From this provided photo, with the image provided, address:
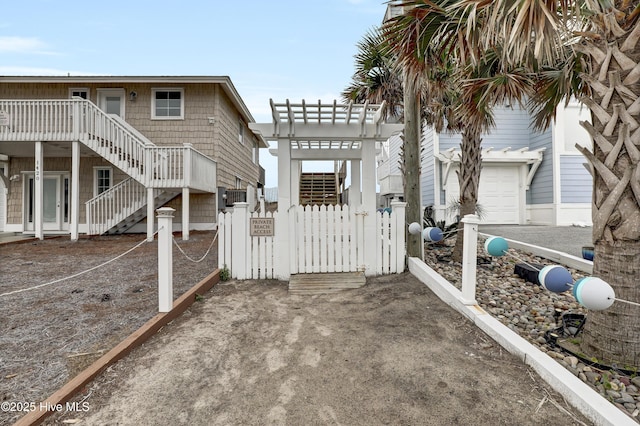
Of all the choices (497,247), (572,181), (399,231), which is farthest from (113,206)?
(572,181)

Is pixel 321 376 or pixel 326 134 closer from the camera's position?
pixel 321 376

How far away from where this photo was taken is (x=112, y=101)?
11617mm

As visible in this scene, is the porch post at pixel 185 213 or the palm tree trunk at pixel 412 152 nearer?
the palm tree trunk at pixel 412 152

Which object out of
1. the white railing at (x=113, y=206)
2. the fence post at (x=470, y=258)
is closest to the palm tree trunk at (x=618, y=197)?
the fence post at (x=470, y=258)

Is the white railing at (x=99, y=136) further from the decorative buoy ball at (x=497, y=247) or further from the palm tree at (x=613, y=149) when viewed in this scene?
the palm tree at (x=613, y=149)

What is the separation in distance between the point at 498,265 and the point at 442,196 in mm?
6553

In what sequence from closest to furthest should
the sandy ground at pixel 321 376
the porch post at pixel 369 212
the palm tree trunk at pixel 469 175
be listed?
the sandy ground at pixel 321 376, the porch post at pixel 369 212, the palm tree trunk at pixel 469 175

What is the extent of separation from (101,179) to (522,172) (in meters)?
16.5

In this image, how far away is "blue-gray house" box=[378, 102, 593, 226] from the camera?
11586 millimetres

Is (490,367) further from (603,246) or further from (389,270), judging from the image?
(389,270)

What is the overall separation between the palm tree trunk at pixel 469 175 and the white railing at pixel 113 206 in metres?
9.64

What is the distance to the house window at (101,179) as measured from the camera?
1139 centimetres

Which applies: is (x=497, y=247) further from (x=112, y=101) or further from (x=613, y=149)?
(x=112, y=101)

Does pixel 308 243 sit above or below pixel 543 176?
below
